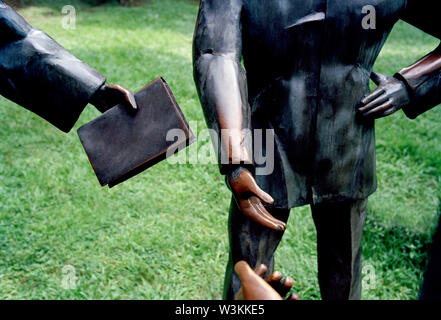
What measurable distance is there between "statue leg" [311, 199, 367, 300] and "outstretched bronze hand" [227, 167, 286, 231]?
0.56 metres

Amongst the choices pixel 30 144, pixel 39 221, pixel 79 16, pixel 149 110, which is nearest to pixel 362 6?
pixel 149 110

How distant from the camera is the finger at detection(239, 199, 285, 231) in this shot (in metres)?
1.25

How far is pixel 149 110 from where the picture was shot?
4.91ft

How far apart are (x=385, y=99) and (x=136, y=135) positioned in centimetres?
100

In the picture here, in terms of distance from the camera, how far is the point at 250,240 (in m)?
1.70

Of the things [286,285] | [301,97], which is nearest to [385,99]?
[301,97]

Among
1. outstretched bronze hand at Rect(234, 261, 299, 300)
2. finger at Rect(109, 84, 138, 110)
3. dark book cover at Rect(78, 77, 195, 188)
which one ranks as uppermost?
finger at Rect(109, 84, 138, 110)

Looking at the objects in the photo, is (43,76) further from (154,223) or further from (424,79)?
(154,223)

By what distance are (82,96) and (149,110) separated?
0.26m

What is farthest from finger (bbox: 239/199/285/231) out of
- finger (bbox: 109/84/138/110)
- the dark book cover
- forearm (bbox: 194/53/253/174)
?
finger (bbox: 109/84/138/110)

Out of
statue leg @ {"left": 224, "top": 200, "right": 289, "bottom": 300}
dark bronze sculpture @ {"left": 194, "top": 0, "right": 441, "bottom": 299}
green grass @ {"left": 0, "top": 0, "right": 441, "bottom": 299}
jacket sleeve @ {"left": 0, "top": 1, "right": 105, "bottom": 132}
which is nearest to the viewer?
dark bronze sculpture @ {"left": 194, "top": 0, "right": 441, "bottom": 299}

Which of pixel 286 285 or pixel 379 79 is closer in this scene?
pixel 286 285

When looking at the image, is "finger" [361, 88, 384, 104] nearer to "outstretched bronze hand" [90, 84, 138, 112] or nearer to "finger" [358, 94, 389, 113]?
"finger" [358, 94, 389, 113]

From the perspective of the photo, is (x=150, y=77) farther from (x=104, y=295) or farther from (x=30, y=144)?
(x=104, y=295)
